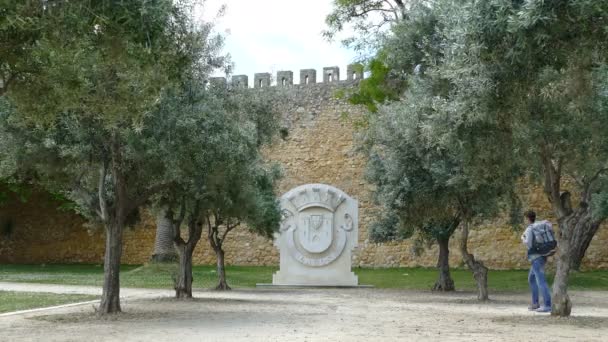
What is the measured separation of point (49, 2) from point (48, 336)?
3.59 m

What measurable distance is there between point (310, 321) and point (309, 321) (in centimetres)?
2

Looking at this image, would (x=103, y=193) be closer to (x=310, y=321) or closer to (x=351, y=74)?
(x=310, y=321)

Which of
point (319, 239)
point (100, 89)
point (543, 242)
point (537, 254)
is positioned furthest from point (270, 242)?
point (100, 89)

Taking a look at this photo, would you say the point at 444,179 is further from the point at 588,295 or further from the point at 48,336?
the point at 48,336

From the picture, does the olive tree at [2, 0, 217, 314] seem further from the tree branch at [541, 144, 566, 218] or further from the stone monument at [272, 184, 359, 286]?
the stone monument at [272, 184, 359, 286]

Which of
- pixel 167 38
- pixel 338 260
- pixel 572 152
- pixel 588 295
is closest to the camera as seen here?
pixel 167 38

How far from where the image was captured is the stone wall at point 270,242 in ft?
88.8

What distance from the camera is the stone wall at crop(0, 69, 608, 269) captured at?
2706 cm

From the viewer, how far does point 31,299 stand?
13.9 metres

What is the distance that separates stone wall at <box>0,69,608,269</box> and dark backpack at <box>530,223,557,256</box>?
13466mm

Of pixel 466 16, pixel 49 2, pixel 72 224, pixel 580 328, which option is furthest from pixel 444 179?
pixel 72 224

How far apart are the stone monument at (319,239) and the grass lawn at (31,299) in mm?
7241

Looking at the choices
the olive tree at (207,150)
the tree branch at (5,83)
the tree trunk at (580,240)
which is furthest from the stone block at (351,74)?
the tree branch at (5,83)

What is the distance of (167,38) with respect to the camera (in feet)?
25.1
